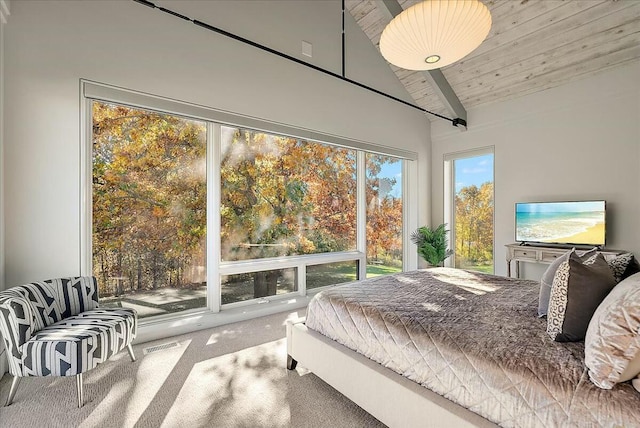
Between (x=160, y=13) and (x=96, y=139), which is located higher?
(x=160, y=13)

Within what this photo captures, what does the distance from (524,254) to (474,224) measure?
1.16 metres

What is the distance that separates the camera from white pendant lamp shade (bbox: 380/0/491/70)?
1818 mm

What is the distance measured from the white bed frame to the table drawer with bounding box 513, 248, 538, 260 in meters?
3.38

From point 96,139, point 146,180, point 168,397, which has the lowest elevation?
point 168,397

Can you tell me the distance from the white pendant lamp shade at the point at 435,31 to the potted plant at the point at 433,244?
349 centimetres

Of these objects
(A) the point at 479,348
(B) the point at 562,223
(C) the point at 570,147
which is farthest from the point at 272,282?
(C) the point at 570,147

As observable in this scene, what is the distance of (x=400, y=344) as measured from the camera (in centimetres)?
164

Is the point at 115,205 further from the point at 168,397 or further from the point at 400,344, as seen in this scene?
the point at 400,344

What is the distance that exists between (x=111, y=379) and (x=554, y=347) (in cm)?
277

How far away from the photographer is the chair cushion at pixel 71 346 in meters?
1.84

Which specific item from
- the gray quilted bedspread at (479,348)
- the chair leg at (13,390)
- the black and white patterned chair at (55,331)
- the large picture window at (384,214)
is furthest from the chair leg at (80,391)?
the large picture window at (384,214)

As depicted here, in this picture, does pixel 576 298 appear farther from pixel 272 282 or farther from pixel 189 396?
pixel 272 282

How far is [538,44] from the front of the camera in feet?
12.6

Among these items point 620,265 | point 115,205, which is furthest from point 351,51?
point 620,265
